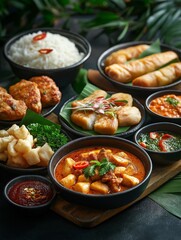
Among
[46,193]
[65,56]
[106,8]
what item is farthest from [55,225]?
[106,8]

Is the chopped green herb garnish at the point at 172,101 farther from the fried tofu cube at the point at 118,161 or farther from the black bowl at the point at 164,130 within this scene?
the fried tofu cube at the point at 118,161

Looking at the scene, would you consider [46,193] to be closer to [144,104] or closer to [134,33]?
[144,104]

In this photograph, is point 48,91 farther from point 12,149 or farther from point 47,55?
point 12,149

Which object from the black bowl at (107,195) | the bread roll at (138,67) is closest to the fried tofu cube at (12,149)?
the black bowl at (107,195)

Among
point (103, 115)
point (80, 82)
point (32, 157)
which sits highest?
point (32, 157)

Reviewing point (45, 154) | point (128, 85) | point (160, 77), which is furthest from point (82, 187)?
point (160, 77)

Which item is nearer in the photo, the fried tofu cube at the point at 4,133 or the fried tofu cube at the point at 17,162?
the fried tofu cube at the point at 17,162

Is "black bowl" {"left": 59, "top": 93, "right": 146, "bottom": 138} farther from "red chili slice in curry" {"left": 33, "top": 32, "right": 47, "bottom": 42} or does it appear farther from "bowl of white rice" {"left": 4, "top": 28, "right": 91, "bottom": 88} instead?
"red chili slice in curry" {"left": 33, "top": 32, "right": 47, "bottom": 42}
